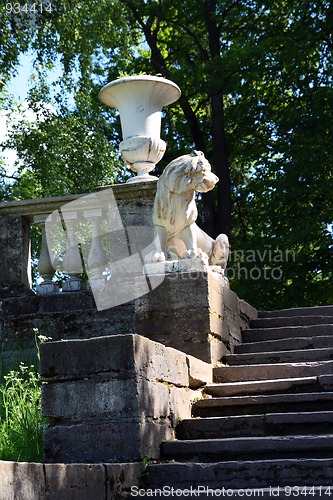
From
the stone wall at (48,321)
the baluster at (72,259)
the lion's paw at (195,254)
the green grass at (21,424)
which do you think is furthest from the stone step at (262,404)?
the baluster at (72,259)

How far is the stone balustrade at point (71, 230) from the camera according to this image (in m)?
7.91

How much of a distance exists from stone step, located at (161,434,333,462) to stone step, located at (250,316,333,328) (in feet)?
9.87

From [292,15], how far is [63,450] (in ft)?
45.7

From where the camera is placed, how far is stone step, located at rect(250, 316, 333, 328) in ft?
27.1

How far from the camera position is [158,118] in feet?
27.1

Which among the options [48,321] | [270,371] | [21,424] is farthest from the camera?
[48,321]

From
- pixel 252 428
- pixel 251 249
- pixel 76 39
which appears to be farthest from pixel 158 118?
pixel 251 249

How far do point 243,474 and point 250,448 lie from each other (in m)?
0.27

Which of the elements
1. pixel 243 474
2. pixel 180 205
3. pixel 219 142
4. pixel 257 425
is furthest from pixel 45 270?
pixel 219 142

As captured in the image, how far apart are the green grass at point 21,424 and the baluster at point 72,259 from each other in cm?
163

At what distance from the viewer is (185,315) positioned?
22.2 ft

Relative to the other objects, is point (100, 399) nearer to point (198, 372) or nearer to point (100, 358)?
point (100, 358)

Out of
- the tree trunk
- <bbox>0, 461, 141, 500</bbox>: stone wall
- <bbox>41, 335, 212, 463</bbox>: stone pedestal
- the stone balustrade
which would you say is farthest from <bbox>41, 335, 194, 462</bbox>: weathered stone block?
the tree trunk

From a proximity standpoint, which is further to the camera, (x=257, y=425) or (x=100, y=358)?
(x=257, y=425)
